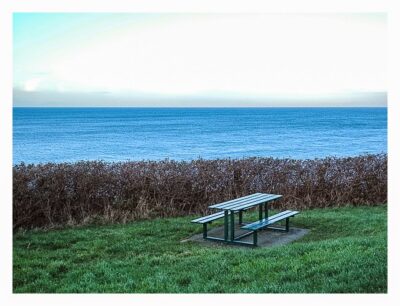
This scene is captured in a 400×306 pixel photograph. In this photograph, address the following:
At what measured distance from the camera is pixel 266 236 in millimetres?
7883

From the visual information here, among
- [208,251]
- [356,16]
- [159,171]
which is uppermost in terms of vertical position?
[356,16]

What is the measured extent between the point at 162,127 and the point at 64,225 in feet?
190

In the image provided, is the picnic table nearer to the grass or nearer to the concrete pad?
the concrete pad

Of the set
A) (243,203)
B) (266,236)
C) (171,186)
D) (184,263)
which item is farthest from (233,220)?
(171,186)

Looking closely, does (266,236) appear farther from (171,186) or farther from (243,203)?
(171,186)

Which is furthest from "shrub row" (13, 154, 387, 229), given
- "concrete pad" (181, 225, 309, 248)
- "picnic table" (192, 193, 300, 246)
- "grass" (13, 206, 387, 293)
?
"picnic table" (192, 193, 300, 246)

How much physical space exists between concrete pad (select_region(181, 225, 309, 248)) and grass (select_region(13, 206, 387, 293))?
0.21 m

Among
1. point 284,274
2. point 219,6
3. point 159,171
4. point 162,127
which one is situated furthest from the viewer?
point 162,127

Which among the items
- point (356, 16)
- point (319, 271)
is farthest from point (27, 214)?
point (356, 16)

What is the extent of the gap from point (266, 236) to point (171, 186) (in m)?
2.44

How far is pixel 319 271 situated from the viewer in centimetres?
540

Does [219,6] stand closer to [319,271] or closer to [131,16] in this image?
[319,271]
